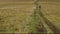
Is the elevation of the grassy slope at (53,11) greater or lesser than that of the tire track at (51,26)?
greater

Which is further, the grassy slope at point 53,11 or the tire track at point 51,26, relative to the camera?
the grassy slope at point 53,11

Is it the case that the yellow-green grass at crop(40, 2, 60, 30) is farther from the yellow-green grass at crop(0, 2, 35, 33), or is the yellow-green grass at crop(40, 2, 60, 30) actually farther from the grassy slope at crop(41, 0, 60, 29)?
the yellow-green grass at crop(0, 2, 35, 33)

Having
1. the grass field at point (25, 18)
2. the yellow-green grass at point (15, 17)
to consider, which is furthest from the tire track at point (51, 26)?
the yellow-green grass at point (15, 17)

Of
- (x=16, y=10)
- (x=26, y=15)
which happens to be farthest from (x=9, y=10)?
(x=26, y=15)

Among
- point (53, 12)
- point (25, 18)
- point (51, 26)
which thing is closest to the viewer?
point (51, 26)

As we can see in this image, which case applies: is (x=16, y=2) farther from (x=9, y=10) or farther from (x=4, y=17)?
(x=4, y=17)

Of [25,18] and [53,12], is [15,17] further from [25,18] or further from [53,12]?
[53,12]

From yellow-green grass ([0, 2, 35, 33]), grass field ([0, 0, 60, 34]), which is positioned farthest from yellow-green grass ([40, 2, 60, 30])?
yellow-green grass ([0, 2, 35, 33])

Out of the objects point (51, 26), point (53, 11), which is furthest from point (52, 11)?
point (51, 26)

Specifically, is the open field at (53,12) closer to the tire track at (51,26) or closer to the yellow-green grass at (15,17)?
the tire track at (51,26)

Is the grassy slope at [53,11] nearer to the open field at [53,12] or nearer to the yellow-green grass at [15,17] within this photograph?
the open field at [53,12]

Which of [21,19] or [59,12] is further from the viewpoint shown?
[59,12]
